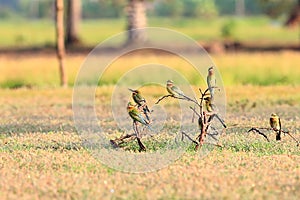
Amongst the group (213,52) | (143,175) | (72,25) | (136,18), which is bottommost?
(143,175)

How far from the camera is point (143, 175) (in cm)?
919

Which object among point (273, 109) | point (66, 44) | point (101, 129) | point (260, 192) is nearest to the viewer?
point (260, 192)

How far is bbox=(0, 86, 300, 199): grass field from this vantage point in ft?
27.3

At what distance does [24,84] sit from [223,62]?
6.65 meters

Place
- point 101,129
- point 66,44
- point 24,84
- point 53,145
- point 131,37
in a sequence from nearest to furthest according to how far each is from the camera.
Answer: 1. point 53,145
2. point 101,129
3. point 24,84
4. point 131,37
5. point 66,44

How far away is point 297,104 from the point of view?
54.4ft

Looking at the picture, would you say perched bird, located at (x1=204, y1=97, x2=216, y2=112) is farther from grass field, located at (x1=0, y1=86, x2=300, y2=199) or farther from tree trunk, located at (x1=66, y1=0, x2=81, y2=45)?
tree trunk, located at (x1=66, y1=0, x2=81, y2=45)

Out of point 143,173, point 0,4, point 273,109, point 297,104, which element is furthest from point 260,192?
point 0,4

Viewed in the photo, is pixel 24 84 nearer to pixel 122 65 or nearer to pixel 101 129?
pixel 122 65

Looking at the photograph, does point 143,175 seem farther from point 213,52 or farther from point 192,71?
point 213,52

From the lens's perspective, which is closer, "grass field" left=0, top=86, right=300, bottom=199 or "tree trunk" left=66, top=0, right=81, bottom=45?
"grass field" left=0, top=86, right=300, bottom=199

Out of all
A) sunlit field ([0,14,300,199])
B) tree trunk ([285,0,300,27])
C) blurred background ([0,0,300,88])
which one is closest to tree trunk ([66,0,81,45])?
blurred background ([0,0,300,88])

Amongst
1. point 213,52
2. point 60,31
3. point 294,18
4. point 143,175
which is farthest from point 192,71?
point 294,18

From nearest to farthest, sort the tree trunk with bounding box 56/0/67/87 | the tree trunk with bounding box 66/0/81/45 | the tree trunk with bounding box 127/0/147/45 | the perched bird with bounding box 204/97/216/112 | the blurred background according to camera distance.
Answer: the perched bird with bounding box 204/97/216/112 < the tree trunk with bounding box 56/0/67/87 < the blurred background < the tree trunk with bounding box 127/0/147/45 < the tree trunk with bounding box 66/0/81/45
